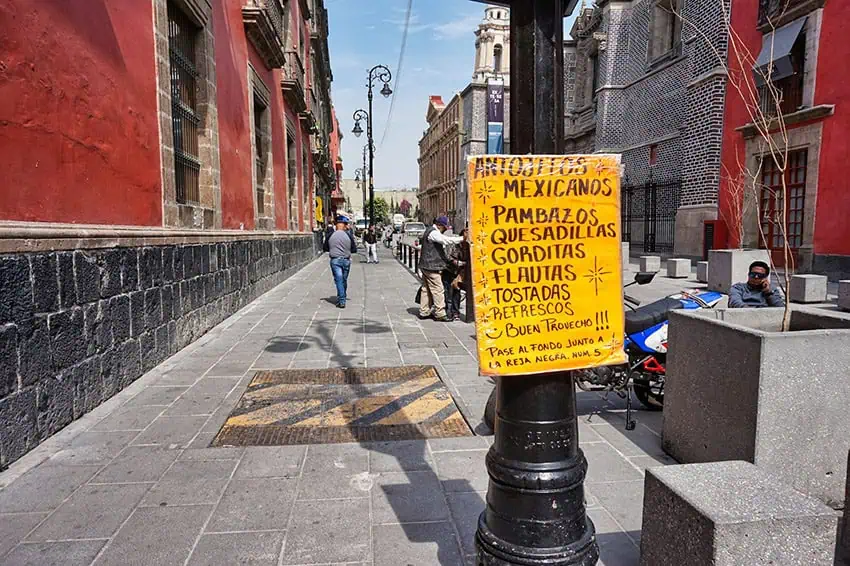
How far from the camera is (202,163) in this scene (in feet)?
28.4

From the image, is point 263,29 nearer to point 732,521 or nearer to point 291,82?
point 291,82

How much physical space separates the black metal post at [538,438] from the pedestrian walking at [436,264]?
6.70m

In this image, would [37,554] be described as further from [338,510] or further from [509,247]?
[509,247]

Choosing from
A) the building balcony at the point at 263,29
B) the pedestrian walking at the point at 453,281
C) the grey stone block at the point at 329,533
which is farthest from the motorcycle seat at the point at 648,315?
the building balcony at the point at 263,29

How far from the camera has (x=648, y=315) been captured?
4633 mm

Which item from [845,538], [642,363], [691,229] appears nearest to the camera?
[845,538]

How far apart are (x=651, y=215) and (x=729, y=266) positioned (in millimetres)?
13168

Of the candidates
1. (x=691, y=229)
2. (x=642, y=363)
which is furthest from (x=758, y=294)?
(x=691, y=229)

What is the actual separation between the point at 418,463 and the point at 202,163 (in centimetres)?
682

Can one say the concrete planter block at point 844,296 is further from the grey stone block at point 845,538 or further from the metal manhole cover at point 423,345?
the grey stone block at point 845,538

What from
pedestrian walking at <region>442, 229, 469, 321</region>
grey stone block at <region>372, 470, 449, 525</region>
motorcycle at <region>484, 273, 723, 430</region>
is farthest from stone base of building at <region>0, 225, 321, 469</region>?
motorcycle at <region>484, 273, 723, 430</region>

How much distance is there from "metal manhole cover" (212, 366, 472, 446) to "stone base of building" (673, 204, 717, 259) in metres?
17.1

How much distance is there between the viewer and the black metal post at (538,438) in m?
1.92

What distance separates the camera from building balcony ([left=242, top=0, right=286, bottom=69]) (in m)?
11.4
